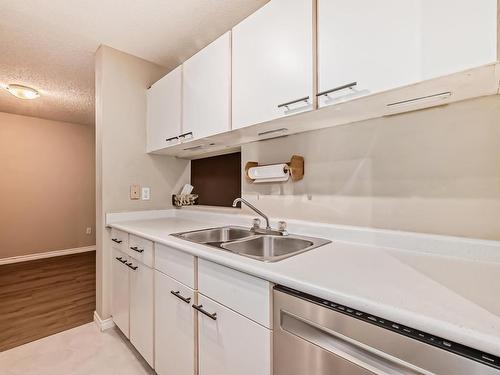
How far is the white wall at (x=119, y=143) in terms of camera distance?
1963mm

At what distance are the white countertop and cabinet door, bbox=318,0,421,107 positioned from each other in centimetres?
63

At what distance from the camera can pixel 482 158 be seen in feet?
3.09

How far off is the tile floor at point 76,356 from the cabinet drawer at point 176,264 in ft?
2.51

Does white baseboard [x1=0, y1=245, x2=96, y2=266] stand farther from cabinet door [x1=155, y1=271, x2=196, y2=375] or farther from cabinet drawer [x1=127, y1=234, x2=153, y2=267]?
cabinet door [x1=155, y1=271, x2=196, y2=375]

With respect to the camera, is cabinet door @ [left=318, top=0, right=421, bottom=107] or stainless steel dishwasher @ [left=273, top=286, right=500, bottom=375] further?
cabinet door @ [left=318, top=0, right=421, bottom=107]

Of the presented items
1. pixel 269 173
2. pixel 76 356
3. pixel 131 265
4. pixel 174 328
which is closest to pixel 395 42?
pixel 269 173

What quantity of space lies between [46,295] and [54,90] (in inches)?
91.1

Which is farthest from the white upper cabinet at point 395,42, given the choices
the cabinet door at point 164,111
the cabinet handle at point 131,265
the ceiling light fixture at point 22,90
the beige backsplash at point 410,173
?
the ceiling light fixture at point 22,90

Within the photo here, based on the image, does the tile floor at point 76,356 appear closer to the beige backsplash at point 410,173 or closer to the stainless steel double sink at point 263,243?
the stainless steel double sink at point 263,243

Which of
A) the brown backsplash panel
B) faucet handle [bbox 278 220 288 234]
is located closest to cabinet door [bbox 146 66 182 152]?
the brown backsplash panel

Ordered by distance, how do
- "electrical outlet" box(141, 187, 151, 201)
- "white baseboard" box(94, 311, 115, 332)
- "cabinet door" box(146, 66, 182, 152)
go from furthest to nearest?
"electrical outlet" box(141, 187, 151, 201), "white baseboard" box(94, 311, 115, 332), "cabinet door" box(146, 66, 182, 152)

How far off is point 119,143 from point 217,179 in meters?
0.87

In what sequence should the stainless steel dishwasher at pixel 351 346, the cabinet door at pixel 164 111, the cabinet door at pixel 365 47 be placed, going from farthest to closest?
the cabinet door at pixel 164 111
the cabinet door at pixel 365 47
the stainless steel dishwasher at pixel 351 346

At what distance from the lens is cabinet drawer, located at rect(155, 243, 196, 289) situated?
113 cm
